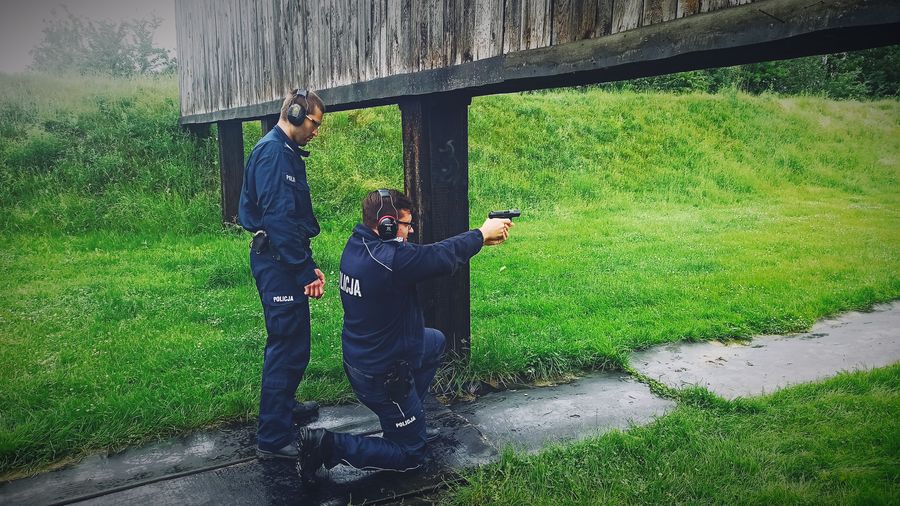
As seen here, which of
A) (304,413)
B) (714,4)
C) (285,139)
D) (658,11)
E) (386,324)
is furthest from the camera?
(304,413)

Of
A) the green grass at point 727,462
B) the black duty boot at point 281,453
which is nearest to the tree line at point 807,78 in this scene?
the green grass at point 727,462

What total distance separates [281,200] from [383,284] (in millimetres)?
899

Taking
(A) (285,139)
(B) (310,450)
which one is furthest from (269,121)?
(B) (310,450)

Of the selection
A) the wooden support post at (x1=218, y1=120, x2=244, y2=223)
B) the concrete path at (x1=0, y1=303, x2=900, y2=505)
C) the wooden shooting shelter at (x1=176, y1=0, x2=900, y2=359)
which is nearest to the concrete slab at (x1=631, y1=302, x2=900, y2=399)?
the concrete path at (x1=0, y1=303, x2=900, y2=505)

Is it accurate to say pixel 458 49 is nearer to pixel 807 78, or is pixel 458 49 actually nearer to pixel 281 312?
pixel 281 312

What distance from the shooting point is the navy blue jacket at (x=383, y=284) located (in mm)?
3691

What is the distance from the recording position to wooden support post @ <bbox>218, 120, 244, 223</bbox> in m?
11.8

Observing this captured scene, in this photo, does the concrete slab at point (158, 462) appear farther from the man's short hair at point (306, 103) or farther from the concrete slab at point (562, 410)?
the man's short hair at point (306, 103)

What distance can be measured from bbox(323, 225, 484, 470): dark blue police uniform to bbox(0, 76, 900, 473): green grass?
1514 mm

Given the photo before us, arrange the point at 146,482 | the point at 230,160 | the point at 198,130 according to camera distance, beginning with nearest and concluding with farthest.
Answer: the point at 146,482 → the point at 230,160 → the point at 198,130

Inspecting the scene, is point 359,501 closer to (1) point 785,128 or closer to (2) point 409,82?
(2) point 409,82

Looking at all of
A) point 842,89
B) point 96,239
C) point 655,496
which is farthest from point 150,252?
point 842,89

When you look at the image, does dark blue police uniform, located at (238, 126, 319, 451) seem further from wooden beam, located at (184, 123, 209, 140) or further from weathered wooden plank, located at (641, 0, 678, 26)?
wooden beam, located at (184, 123, 209, 140)

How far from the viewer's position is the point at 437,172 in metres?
5.24
